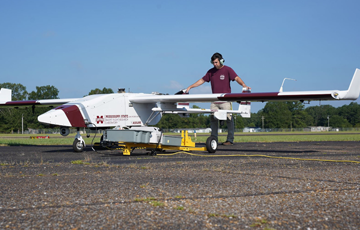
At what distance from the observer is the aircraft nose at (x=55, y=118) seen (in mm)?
13688

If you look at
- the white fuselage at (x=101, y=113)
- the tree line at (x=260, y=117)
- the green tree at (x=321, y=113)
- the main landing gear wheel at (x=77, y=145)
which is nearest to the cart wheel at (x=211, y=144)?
the white fuselage at (x=101, y=113)

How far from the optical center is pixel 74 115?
14461 mm

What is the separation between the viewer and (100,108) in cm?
1532

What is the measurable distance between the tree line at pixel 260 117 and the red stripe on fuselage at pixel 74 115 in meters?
74.3

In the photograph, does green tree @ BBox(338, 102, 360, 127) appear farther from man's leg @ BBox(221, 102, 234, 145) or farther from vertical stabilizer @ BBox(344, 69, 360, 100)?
vertical stabilizer @ BBox(344, 69, 360, 100)

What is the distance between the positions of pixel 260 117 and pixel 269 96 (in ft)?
444

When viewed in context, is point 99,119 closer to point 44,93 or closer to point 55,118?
point 55,118

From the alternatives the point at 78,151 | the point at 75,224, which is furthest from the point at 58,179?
the point at 78,151

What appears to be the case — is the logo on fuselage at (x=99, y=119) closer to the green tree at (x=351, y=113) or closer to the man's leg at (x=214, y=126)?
the man's leg at (x=214, y=126)

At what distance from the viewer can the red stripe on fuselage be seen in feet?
47.0

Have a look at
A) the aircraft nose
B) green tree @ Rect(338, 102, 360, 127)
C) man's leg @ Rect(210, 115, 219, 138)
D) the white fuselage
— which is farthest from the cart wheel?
green tree @ Rect(338, 102, 360, 127)

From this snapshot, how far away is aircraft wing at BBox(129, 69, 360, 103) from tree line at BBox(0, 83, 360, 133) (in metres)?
72.7

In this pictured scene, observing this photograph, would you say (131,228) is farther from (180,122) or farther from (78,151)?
(180,122)

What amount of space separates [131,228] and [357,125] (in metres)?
161
